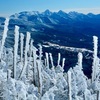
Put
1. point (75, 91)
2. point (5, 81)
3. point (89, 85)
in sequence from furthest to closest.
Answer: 1. point (89, 85)
2. point (75, 91)
3. point (5, 81)

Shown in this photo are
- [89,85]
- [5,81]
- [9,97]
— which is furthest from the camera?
[89,85]

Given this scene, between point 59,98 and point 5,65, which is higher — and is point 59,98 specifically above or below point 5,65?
below

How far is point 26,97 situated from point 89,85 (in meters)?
16.2

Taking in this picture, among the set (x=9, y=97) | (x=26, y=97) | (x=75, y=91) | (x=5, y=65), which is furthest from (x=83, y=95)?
(x=5, y=65)

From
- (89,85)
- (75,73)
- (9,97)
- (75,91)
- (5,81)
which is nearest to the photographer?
(9,97)

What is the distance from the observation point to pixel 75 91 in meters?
43.4

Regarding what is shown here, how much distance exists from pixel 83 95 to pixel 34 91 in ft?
21.7

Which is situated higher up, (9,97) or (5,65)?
(5,65)

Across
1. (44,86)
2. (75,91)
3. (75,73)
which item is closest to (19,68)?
(44,86)

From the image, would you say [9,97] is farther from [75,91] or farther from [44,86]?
[44,86]

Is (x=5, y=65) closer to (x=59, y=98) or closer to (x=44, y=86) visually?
(x=44, y=86)

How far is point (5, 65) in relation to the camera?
53031 millimetres

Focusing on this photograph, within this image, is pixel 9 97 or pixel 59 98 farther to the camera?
pixel 59 98

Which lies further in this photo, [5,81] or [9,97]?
[5,81]
